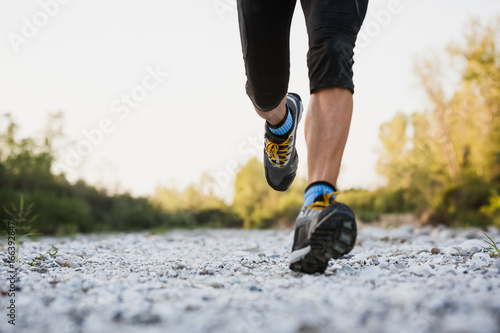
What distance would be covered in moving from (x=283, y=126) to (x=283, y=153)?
0.69ft

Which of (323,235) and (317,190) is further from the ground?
(317,190)

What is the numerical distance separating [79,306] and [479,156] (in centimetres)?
1339

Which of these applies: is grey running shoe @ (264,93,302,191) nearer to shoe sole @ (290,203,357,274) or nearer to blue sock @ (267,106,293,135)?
blue sock @ (267,106,293,135)

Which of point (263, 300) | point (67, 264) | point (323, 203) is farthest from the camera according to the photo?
point (67, 264)

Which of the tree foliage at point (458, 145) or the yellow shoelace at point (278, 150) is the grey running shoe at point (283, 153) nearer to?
the yellow shoelace at point (278, 150)

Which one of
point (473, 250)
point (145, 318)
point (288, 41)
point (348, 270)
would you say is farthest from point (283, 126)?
point (145, 318)

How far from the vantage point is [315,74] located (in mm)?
1786

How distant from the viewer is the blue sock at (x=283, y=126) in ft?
8.21

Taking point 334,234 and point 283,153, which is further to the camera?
point 283,153

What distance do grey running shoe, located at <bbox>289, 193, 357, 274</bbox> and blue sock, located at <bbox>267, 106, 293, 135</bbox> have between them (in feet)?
3.06

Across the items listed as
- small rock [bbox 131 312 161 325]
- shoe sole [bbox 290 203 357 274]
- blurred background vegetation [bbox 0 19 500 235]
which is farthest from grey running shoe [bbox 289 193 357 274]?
blurred background vegetation [bbox 0 19 500 235]

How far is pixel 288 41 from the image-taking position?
1979mm

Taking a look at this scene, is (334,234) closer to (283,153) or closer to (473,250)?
(283,153)

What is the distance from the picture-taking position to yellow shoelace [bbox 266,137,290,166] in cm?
261
